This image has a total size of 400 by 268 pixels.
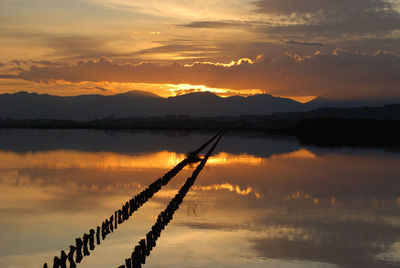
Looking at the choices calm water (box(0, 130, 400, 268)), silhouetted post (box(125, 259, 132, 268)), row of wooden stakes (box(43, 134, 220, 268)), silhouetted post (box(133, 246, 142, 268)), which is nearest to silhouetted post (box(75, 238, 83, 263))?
row of wooden stakes (box(43, 134, 220, 268))

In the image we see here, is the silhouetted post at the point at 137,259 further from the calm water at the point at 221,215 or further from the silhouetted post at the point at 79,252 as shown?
the silhouetted post at the point at 79,252

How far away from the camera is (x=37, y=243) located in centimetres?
2103

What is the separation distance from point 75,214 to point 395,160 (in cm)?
3948

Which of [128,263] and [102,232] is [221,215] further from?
[128,263]

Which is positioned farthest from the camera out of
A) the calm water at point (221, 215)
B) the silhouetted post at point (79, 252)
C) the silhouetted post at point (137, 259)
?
the calm water at point (221, 215)

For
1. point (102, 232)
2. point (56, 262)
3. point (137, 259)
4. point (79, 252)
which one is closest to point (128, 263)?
point (137, 259)

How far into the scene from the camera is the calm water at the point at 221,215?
19.3 meters

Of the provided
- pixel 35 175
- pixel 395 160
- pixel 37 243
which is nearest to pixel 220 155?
pixel 395 160

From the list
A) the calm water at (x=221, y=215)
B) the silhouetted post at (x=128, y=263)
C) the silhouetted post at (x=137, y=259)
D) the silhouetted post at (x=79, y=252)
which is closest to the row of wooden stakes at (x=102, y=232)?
the silhouetted post at (x=79, y=252)

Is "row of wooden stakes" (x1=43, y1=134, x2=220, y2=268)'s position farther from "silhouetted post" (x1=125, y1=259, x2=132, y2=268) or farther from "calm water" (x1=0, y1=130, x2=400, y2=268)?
"silhouetted post" (x1=125, y1=259, x2=132, y2=268)

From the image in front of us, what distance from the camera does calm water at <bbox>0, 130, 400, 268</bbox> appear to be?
19344 millimetres

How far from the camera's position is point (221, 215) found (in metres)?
26.1

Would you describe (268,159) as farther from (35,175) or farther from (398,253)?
(398,253)

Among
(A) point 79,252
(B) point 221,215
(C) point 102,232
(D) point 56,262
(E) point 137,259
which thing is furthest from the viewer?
(B) point 221,215
